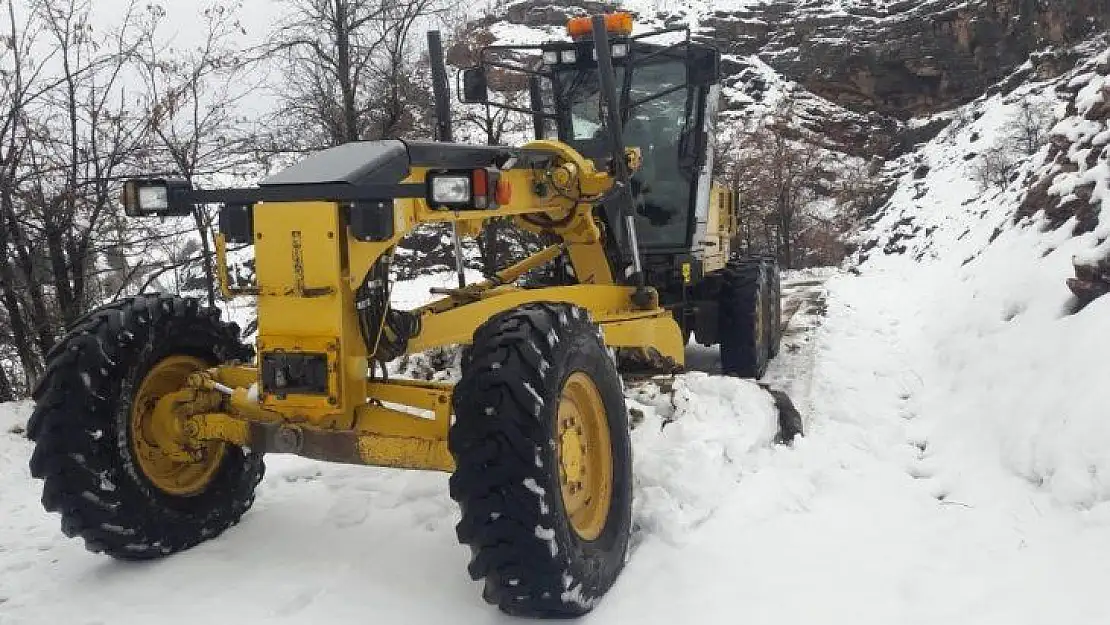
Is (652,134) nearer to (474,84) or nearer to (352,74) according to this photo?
(474,84)

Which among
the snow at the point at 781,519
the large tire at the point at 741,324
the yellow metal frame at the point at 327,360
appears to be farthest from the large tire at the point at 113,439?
the large tire at the point at 741,324

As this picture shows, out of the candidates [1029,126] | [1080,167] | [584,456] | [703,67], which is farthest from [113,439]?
[1029,126]

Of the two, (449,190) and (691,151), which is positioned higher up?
(449,190)

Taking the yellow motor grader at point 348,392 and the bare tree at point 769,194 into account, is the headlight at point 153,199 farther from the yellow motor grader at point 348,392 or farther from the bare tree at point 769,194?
the bare tree at point 769,194

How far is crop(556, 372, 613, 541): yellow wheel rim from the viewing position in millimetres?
3172

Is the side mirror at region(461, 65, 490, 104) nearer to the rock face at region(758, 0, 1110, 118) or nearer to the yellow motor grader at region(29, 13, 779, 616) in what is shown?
the yellow motor grader at region(29, 13, 779, 616)

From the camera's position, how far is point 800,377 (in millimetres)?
7031

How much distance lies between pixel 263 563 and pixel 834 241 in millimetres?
25932

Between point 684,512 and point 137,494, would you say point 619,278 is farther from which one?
point 137,494

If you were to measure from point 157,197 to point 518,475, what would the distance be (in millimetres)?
1937

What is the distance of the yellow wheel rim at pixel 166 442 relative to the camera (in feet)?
11.6

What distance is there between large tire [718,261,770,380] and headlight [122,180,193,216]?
190 inches

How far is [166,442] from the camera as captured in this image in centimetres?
358

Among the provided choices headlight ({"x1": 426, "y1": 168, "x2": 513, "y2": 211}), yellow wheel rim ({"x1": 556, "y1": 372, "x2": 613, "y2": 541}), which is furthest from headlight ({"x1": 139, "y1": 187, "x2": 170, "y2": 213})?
yellow wheel rim ({"x1": 556, "y1": 372, "x2": 613, "y2": 541})
